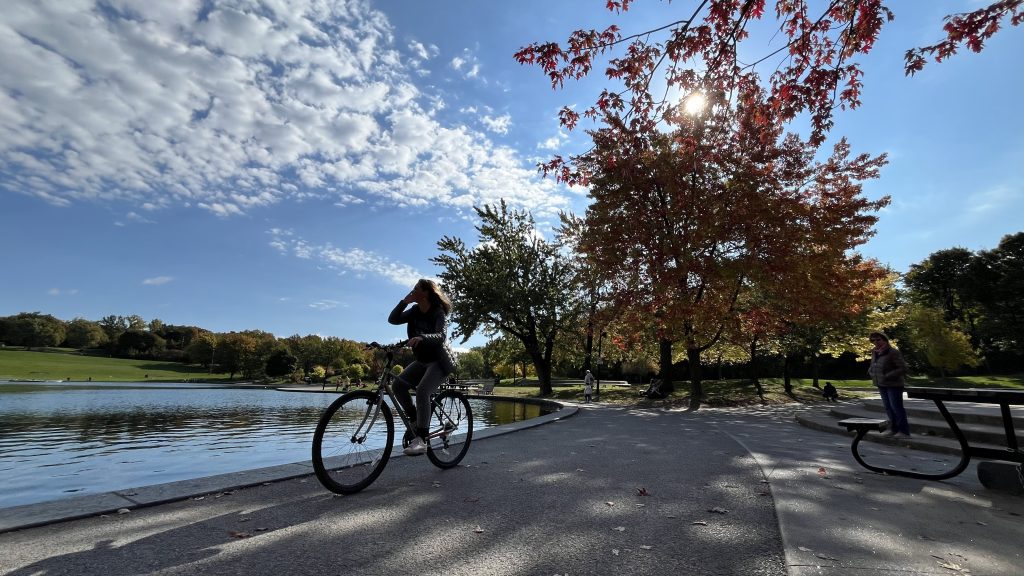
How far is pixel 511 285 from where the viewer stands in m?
27.4

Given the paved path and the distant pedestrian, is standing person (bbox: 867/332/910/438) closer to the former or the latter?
the paved path

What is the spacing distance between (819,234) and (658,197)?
18.4 ft

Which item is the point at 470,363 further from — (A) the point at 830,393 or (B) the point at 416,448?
(B) the point at 416,448

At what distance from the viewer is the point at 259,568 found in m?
2.69

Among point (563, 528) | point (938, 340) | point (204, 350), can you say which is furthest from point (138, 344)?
point (938, 340)

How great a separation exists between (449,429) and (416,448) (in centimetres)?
75

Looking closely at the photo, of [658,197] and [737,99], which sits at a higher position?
[658,197]

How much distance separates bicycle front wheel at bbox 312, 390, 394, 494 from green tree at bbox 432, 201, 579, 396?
21.7 meters

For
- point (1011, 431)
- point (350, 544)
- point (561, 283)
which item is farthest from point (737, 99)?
point (561, 283)

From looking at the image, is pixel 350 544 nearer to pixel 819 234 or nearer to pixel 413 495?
pixel 413 495

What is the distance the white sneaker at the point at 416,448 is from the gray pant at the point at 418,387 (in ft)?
0.48

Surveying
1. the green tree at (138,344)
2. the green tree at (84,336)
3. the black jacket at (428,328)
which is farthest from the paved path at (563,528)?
the green tree at (84,336)

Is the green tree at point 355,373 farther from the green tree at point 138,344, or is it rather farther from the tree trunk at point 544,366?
the green tree at point 138,344

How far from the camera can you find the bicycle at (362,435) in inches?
174
